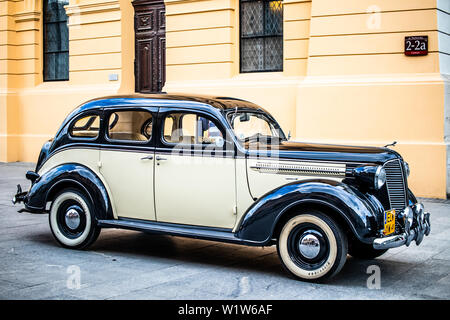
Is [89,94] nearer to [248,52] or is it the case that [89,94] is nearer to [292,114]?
[248,52]

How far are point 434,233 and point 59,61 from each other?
38.9 ft

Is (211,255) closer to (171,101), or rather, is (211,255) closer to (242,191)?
(242,191)

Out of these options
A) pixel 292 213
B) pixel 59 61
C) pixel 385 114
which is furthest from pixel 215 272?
pixel 59 61

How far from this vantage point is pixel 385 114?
10820 mm

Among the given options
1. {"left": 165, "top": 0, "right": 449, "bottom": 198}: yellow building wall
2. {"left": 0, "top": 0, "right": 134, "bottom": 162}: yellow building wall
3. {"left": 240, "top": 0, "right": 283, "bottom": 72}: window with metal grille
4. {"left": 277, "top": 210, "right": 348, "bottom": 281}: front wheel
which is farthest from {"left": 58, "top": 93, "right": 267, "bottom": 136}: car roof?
{"left": 0, "top": 0, "right": 134, "bottom": 162}: yellow building wall

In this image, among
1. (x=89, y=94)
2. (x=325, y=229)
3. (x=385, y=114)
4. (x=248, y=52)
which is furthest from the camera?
(x=89, y=94)

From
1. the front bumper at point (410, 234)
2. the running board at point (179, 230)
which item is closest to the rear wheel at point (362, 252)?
the front bumper at point (410, 234)

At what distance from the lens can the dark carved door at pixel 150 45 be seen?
1455 centimetres

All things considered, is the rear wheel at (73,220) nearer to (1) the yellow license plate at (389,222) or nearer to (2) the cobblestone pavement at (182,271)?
(2) the cobblestone pavement at (182,271)

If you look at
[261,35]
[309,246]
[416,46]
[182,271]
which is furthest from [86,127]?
[261,35]

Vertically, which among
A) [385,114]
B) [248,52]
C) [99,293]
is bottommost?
[99,293]

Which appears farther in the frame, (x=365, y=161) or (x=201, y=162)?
(x=201, y=162)

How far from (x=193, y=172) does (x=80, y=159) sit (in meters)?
1.46

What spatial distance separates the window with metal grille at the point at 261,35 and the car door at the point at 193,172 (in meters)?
6.79
